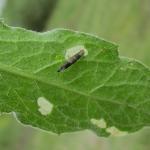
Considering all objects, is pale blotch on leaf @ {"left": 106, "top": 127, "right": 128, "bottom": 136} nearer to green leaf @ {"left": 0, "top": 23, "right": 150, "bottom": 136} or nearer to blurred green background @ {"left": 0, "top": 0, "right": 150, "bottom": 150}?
green leaf @ {"left": 0, "top": 23, "right": 150, "bottom": 136}

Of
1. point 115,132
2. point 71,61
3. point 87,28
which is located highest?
point 71,61

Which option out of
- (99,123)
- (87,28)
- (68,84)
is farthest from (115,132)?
(87,28)

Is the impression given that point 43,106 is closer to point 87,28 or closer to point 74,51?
point 74,51

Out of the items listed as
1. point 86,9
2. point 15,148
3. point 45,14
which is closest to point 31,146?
point 15,148

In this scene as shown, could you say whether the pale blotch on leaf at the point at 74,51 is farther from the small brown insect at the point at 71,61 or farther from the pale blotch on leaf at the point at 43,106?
the pale blotch on leaf at the point at 43,106

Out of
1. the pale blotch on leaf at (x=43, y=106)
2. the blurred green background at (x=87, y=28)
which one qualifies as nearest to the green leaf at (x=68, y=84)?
the pale blotch on leaf at (x=43, y=106)

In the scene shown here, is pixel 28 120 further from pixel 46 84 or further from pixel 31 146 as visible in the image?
pixel 31 146

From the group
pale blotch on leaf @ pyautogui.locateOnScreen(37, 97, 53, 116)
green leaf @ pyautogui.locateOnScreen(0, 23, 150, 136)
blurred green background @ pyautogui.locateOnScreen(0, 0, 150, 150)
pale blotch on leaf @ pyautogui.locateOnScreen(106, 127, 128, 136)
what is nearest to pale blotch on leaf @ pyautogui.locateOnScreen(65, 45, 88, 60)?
green leaf @ pyautogui.locateOnScreen(0, 23, 150, 136)
